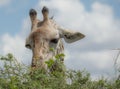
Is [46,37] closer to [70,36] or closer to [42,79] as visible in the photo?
[70,36]

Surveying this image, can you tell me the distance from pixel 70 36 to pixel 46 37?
1.44 metres

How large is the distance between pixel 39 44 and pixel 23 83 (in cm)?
362

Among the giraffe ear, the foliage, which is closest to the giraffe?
the giraffe ear

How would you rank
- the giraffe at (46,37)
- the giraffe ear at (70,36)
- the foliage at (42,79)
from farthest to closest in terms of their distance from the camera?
1. the giraffe ear at (70,36)
2. the giraffe at (46,37)
3. the foliage at (42,79)

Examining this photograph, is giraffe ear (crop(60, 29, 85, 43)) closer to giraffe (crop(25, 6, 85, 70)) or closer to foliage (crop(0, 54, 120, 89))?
giraffe (crop(25, 6, 85, 70))

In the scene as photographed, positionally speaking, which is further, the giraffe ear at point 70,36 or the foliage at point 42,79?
the giraffe ear at point 70,36

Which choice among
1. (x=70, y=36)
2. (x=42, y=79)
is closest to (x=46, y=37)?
(x=70, y=36)

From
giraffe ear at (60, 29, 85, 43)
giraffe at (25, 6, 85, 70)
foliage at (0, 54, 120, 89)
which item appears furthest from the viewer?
giraffe ear at (60, 29, 85, 43)

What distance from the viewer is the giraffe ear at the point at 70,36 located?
10395 millimetres

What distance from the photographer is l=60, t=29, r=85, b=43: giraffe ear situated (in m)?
10.4

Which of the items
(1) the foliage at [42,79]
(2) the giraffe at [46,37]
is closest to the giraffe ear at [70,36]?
(2) the giraffe at [46,37]

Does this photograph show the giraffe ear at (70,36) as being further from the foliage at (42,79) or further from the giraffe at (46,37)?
the foliage at (42,79)

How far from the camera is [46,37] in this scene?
920 centimetres

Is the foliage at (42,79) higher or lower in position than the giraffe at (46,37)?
lower
